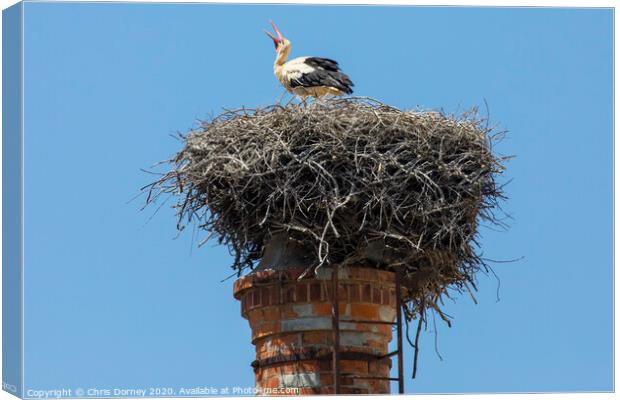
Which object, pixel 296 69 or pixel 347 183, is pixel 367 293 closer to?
pixel 347 183

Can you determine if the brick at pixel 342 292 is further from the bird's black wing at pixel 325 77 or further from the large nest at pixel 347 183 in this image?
the bird's black wing at pixel 325 77

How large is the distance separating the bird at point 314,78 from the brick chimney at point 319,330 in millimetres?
3549

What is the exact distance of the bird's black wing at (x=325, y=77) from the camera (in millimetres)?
16281

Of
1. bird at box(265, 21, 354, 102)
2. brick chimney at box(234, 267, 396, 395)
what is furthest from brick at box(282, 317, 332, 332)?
bird at box(265, 21, 354, 102)

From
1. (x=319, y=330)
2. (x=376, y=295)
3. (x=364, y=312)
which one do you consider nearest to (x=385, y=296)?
(x=376, y=295)

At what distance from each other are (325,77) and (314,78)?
14 cm

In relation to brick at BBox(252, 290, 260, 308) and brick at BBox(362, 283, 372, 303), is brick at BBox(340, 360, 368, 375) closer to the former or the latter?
brick at BBox(362, 283, 372, 303)

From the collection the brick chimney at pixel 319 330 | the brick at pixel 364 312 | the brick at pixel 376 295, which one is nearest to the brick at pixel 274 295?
the brick chimney at pixel 319 330

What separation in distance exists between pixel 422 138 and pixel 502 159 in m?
0.87

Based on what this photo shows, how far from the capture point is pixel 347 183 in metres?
12.8

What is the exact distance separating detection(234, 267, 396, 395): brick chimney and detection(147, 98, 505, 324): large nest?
21 cm

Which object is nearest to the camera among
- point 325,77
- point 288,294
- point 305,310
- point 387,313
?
point 305,310

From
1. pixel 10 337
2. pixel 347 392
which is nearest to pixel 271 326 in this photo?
pixel 347 392

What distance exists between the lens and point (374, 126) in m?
13.1
